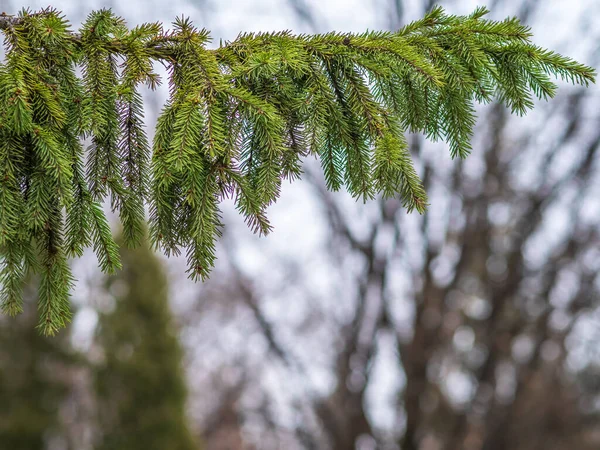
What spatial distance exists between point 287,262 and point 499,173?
5.85 metres

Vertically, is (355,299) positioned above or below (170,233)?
above

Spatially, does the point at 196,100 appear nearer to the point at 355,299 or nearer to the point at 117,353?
the point at 355,299

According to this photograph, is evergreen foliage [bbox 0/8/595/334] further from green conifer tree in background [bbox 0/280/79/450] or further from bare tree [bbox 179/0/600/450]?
green conifer tree in background [bbox 0/280/79/450]

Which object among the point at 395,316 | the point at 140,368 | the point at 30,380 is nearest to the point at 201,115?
the point at 395,316

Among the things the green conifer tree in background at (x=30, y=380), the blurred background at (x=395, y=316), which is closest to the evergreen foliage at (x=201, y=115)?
the blurred background at (x=395, y=316)

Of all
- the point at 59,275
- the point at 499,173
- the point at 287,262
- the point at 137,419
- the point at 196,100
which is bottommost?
the point at 59,275

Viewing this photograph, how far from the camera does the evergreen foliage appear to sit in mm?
1783

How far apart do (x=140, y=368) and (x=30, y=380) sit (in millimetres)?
2503

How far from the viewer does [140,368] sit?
13969mm

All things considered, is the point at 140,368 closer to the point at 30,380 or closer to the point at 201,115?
the point at 30,380

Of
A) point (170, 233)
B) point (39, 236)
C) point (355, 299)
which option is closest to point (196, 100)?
point (170, 233)

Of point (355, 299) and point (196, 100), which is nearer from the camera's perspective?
point (196, 100)

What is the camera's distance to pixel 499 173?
9.19 metres

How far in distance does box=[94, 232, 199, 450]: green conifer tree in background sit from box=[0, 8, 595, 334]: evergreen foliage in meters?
12.5
